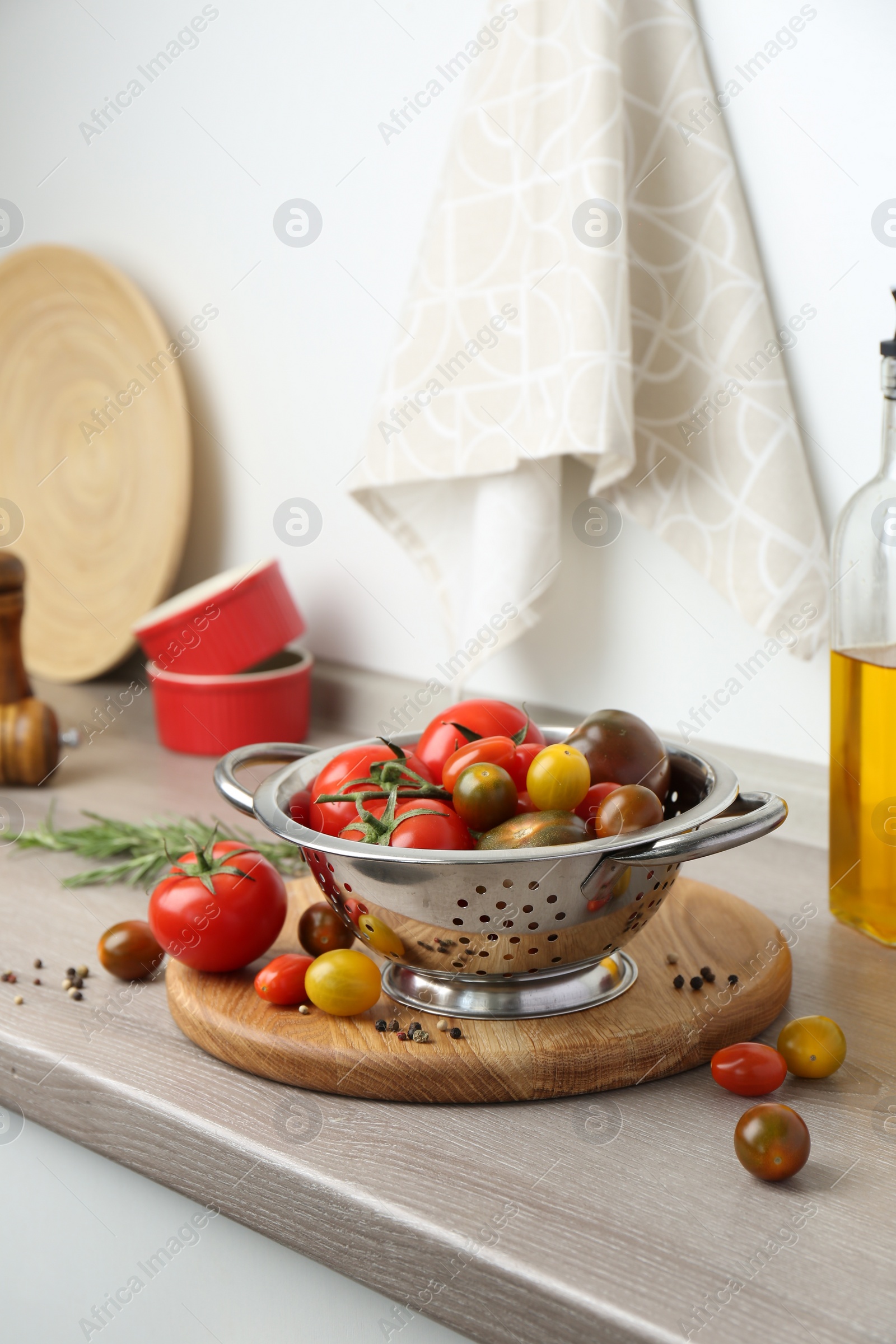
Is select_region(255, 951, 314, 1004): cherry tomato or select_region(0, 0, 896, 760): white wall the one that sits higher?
select_region(0, 0, 896, 760): white wall

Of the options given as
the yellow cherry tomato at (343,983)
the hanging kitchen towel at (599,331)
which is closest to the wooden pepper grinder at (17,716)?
the hanging kitchen towel at (599,331)

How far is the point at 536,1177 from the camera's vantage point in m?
0.54

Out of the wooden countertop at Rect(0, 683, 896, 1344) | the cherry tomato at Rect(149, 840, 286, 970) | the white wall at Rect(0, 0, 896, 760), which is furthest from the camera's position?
the white wall at Rect(0, 0, 896, 760)

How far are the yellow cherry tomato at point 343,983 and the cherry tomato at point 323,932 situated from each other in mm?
62

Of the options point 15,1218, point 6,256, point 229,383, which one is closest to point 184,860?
point 15,1218

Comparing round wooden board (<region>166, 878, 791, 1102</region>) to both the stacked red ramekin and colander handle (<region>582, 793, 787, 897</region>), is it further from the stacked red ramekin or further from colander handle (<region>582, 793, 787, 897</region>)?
the stacked red ramekin

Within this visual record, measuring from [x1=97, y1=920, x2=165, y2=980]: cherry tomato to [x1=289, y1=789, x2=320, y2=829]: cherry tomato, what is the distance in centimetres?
14

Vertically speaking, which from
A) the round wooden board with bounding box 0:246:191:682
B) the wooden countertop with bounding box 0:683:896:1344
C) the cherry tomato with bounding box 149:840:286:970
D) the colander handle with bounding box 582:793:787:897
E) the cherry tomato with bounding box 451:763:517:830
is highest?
the round wooden board with bounding box 0:246:191:682

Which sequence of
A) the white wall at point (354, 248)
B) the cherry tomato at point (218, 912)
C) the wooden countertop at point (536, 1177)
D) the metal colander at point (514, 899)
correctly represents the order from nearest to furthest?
the wooden countertop at point (536, 1177) < the metal colander at point (514, 899) < the cherry tomato at point (218, 912) < the white wall at point (354, 248)

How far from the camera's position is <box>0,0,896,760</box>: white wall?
89cm

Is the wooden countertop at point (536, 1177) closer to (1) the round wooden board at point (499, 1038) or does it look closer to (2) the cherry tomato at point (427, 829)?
(1) the round wooden board at point (499, 1038)

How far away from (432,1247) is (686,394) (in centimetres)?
68

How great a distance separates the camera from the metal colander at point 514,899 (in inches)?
22.9

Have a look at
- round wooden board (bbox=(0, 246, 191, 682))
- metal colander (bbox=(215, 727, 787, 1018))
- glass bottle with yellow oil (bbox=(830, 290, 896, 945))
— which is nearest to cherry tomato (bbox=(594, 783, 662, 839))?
metal colander (bbox=(215, 727, 787, 1018))
